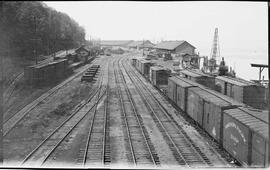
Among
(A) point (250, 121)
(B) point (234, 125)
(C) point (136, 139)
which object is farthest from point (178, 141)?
(A) point (250, 121)

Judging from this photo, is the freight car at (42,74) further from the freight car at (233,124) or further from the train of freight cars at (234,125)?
the train of freight cars at (234,125)

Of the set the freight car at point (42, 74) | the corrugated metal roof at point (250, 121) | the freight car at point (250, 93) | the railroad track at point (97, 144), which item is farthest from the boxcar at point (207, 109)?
the freight car at point (42, 74)

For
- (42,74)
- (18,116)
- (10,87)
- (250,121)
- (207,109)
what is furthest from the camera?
(42,74)

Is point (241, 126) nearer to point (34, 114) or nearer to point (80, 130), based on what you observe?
point (80, 130)

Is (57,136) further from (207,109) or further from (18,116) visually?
(207,109)

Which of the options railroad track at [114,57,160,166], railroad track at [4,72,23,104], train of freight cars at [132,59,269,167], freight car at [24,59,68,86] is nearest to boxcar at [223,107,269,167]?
train of freight cars at [132,59,269,167]

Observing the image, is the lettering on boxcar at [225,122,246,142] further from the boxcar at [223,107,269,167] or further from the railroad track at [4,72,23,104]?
the railroad track at [4,72,23,104]

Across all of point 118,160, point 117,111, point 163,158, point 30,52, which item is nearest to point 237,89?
point 117,111
